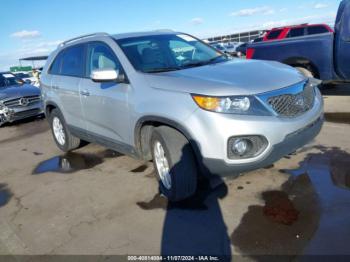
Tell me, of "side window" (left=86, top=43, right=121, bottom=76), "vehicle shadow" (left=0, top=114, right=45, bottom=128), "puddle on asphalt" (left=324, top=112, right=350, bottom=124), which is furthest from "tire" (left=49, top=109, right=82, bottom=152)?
"puddle on asphalt" (left=324, top=112, right=350, bottom=124)

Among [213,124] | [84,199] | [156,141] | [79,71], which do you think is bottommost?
[84,199]

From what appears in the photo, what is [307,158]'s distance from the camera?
15.0 ft

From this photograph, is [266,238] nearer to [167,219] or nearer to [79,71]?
[167,219]

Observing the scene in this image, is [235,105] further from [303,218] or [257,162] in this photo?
[303,218]

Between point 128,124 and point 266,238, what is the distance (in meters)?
1.98

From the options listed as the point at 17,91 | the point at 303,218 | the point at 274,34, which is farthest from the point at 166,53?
the point at 274,34

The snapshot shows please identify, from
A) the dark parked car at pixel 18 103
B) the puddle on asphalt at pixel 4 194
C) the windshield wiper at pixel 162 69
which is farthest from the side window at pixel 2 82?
the windshield wiper at pixel 162 69

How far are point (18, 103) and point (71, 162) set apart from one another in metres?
4.77

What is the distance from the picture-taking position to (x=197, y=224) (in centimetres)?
331

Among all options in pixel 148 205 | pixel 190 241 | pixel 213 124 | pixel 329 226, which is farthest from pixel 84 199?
pixel 329 226

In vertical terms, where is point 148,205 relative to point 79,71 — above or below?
below

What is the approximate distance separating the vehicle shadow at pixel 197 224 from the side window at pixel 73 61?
2298 millimetres

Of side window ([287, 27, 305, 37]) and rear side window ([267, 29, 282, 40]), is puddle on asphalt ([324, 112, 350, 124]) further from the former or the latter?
rear side window ([267, 29, 282, 40])

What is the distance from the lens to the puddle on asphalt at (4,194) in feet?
14.5
